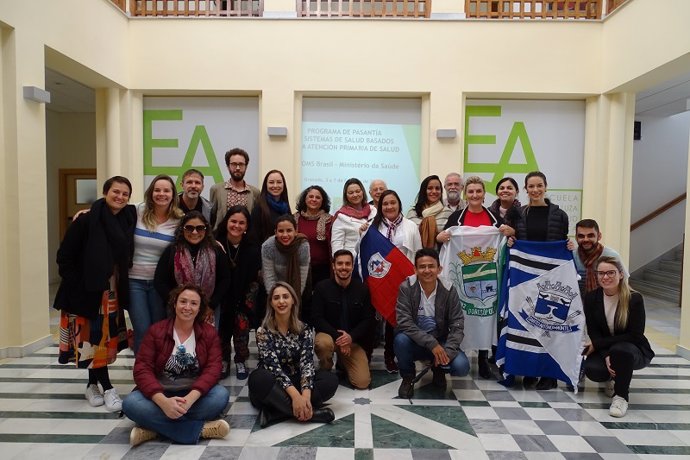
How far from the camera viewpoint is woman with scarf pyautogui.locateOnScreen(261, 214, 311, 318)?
12.8 ft

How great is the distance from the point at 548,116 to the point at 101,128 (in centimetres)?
620

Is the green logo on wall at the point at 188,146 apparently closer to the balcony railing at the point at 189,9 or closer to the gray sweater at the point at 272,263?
the balcony railing at the point at 189,9

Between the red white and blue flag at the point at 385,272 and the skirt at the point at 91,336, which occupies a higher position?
the red white and blue flag at the point at 385,272

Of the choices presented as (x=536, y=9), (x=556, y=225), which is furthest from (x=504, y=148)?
(x=556, y=225)

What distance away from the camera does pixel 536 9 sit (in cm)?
681

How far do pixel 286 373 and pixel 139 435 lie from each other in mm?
955

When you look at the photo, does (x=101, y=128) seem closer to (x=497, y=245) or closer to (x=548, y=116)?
(x=497, y=245)

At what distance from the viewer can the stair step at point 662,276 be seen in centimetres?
874

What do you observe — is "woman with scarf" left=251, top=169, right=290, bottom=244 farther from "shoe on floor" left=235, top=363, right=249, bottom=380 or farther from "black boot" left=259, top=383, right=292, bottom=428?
"black boot" left=259, top=383, right=292, bottom=428

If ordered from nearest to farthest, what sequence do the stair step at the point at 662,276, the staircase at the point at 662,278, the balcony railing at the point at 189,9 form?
the balcony railing at the point at 189,9 → the staircase at the point at 662,278 → the stair step at the point at 662,276

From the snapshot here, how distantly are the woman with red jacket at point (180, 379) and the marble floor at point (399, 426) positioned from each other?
0.10 meters

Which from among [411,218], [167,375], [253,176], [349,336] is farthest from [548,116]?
[167,375]

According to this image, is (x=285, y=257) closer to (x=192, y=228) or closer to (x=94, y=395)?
(x=192, y=228)

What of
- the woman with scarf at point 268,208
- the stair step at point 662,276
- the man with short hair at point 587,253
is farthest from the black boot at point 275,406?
the stair step at point 662,276
